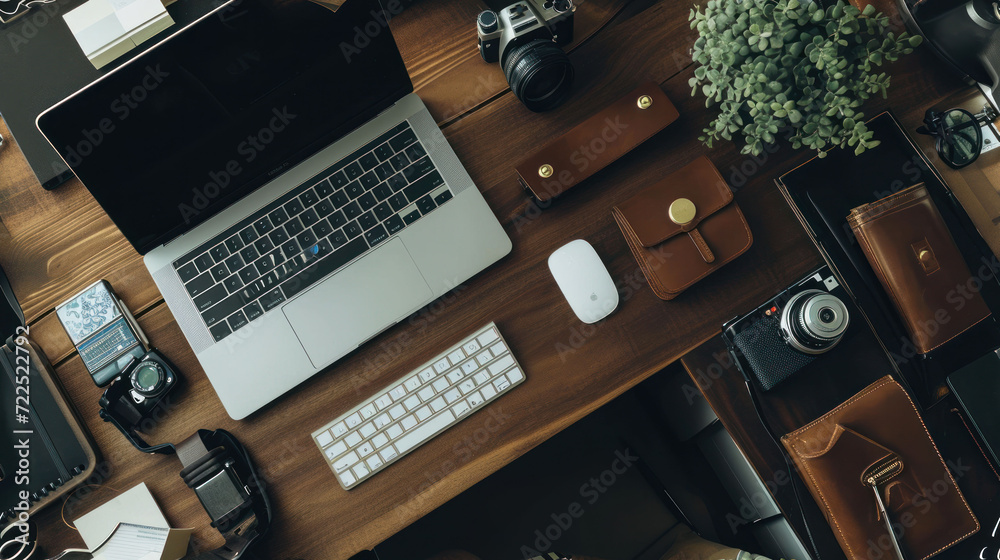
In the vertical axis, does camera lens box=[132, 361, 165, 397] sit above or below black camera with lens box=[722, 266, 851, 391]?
above

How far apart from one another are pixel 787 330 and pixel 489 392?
0.50 metres

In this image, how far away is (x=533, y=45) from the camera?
3.27 feet

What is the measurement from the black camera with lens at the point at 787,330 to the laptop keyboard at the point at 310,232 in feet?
1.85

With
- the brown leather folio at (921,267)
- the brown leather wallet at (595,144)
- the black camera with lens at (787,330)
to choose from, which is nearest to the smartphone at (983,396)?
the brown leather folio at (921,267)

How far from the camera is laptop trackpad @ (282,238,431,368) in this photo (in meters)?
1.02

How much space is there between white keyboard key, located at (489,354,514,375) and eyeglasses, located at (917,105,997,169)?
2.80 ft

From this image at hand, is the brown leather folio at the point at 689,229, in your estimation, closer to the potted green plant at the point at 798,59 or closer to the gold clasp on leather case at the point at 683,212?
the gold clasp on leather case at the point at 683,212

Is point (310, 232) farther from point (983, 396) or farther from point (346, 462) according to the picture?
point (983, 396)

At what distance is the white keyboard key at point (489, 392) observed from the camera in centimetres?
102

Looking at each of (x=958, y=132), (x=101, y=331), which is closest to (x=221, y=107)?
(x=101, y=331)

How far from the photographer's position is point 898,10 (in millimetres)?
1096

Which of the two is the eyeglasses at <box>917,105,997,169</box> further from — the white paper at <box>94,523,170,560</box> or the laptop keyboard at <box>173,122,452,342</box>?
the white paper at <box>94,523,170,560</box>

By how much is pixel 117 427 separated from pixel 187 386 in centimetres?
14

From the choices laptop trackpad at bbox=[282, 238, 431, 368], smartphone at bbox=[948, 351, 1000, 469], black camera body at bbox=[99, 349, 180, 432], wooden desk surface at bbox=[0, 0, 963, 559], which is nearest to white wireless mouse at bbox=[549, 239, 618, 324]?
wooden desk surface at bbox=[0, 0, 963, 559]
